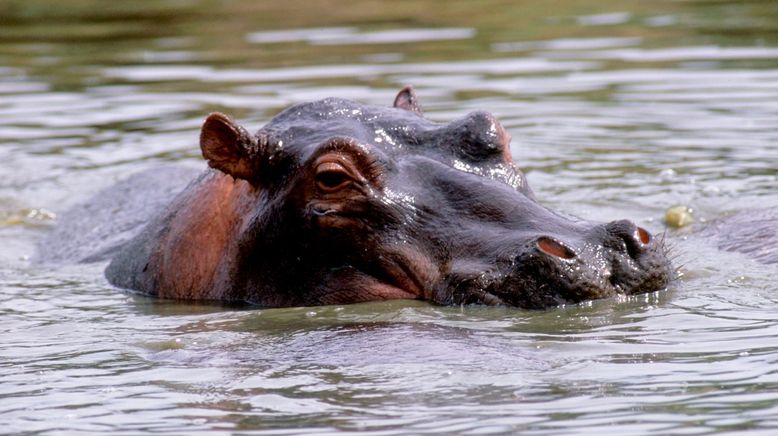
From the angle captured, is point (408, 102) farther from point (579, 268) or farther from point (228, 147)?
point (579, 268)

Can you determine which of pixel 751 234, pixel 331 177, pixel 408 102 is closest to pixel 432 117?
pixel 408 102

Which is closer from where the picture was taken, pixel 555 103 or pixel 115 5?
pixel 555 103

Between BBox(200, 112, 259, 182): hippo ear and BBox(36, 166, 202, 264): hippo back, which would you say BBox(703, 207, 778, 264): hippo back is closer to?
BBox(200, 112, 259, 182): hippo ear

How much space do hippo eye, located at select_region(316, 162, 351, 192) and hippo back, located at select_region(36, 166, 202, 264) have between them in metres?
2.12

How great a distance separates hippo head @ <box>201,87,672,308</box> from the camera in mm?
6520

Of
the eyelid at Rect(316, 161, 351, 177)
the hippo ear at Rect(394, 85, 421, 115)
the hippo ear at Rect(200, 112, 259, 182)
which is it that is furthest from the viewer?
the hippo ear at Rect(394, 85, 421, 115)

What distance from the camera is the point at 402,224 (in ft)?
22.7

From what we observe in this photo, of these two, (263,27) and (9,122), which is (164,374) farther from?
(263,27)

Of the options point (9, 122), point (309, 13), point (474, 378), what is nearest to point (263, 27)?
point (309, 13)

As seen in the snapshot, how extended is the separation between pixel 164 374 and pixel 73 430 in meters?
0.76

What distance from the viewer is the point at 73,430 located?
529 cm

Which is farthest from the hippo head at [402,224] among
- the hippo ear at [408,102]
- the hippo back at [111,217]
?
the hippo back at [111,217]

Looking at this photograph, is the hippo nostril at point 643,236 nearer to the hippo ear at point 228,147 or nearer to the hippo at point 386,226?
the hippo at point 386,226

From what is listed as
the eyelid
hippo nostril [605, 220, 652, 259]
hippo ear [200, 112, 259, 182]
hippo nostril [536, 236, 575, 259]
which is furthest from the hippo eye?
hippo nostril [605, 220, 652, 259]
